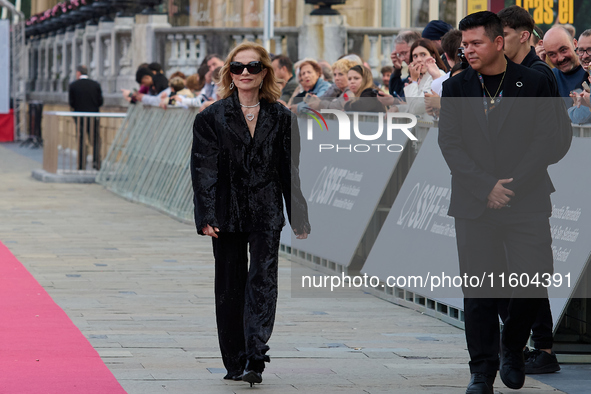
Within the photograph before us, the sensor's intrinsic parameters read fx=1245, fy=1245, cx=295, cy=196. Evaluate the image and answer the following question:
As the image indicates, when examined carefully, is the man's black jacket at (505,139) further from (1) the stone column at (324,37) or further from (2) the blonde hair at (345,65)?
(1) the stone column at (324,37)

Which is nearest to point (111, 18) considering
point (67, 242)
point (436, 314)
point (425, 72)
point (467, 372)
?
point (67, 242)

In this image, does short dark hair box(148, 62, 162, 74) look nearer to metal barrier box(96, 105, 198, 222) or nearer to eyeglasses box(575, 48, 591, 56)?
metal barrier box(96, 105, 198, 222)

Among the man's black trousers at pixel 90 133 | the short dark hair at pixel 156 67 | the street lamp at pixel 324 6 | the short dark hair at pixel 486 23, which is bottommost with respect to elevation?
the man's black trousers at pixel 90 133

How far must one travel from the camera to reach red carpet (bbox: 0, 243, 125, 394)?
647 centimetres

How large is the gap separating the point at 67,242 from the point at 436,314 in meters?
5.72

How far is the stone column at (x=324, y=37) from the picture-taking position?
2464 cm

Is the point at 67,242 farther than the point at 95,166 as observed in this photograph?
No

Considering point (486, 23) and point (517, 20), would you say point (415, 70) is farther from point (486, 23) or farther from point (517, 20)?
point (486, 23)

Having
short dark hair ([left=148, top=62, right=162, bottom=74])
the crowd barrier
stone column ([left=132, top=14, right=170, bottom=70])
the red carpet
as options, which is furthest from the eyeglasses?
stone column ([left=132, top=14, right=170, bottom=70])

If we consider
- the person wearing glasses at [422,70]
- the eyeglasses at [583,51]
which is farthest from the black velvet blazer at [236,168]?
the person wearing glasses at [422,70]

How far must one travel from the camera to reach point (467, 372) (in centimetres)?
704

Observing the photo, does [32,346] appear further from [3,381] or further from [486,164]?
[486,164]

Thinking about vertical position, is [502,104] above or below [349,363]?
above

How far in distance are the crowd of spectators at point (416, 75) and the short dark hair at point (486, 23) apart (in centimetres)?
68
